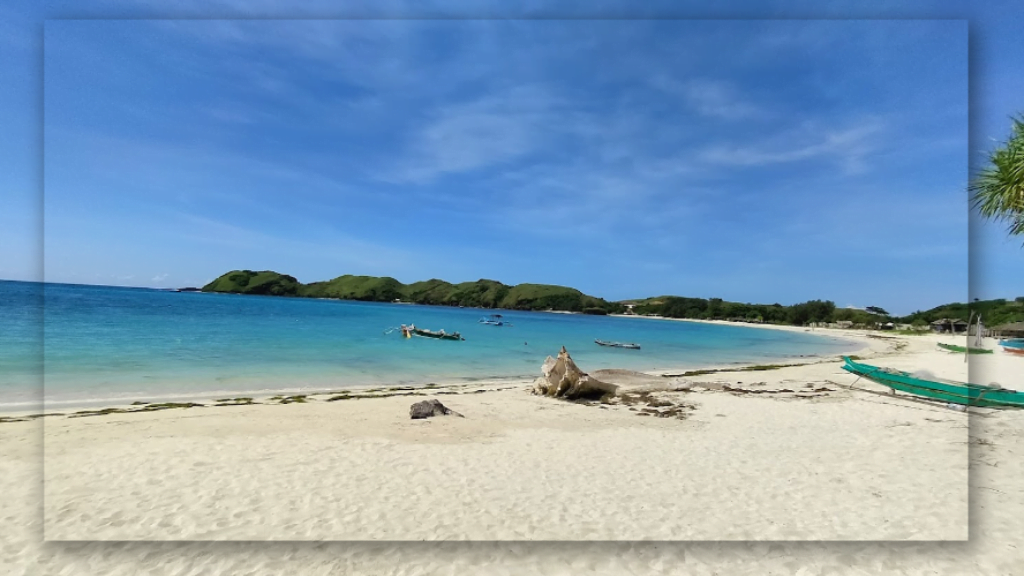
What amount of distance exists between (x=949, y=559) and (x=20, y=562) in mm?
8445

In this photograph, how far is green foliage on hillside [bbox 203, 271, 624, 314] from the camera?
5163 inches

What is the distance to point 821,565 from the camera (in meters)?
4.23

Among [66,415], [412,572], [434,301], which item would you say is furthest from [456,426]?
[434,301]

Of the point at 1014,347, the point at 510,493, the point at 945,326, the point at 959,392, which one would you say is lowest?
the point at 945,326

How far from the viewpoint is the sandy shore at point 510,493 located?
4277mm

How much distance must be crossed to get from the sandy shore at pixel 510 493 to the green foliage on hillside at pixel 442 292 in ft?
420

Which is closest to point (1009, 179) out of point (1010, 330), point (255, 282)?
point (1010, 330)

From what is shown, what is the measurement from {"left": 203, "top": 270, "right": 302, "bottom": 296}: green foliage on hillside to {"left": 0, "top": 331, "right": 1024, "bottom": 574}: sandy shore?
121198mm

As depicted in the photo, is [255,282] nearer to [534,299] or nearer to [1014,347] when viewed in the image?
[534,299]

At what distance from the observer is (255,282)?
119 meters

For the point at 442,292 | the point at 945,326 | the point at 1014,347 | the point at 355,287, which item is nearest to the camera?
the point at 1014,347

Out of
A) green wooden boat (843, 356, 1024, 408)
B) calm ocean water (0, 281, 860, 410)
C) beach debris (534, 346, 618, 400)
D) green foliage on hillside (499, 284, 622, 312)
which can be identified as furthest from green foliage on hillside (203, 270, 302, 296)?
green wooden boat (843, 356, 1024, 408)

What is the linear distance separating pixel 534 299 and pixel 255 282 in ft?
257

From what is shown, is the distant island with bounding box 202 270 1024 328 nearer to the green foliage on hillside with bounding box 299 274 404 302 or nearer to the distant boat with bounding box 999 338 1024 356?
the green foliage on hillside with bounding box 299 274 404 302
